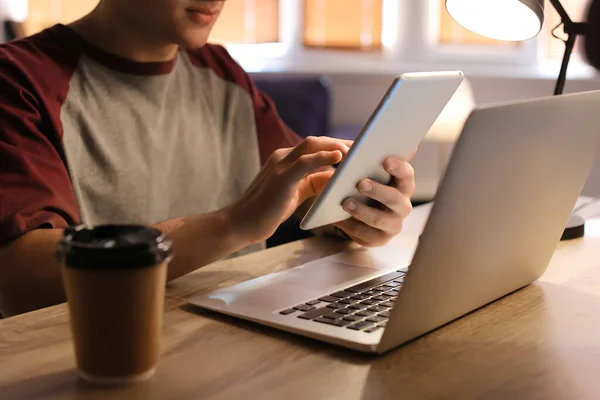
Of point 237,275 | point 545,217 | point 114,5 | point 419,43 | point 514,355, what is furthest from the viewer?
point 419,43

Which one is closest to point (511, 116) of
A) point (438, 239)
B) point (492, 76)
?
point (438, 239)

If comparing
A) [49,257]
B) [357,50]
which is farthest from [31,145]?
[357,50]

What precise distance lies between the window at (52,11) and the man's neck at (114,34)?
187 cm

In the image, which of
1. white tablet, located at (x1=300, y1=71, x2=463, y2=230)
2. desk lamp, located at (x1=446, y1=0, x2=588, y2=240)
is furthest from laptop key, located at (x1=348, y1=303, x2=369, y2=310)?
desk lamp, located at (x1=446, y1=0, x2=588, y2=240)

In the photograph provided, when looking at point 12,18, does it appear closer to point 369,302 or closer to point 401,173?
point 401,173

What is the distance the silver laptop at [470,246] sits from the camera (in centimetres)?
70

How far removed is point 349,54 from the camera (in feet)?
11.0

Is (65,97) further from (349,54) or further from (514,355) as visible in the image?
(349,54)

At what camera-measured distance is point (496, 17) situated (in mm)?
1328

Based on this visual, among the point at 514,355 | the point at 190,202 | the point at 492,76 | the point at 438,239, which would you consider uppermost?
the point at 438,239

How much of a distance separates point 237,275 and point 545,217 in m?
0.39

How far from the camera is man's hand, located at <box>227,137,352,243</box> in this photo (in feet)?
3.22

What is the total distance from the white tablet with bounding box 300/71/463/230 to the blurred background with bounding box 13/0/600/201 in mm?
1918

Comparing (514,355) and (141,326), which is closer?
(141,326)
